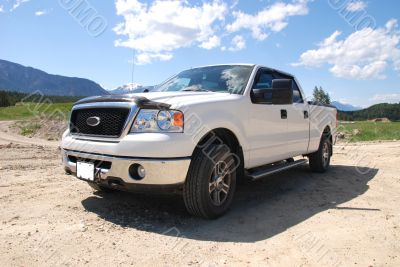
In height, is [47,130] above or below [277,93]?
below

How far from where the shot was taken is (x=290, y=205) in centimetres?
459

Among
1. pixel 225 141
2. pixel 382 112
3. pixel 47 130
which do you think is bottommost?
pixel 47 130

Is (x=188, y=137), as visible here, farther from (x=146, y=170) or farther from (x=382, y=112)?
(x=382, y=112)

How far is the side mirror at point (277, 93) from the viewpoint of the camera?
422cm

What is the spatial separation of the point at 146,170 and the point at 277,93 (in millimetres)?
1881

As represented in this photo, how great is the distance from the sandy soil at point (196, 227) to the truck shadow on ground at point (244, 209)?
0.01 m

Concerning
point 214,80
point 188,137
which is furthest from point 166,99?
point 214,80

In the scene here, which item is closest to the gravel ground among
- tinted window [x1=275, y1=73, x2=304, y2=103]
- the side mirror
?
the side mirror

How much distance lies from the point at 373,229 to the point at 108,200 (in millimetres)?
3048

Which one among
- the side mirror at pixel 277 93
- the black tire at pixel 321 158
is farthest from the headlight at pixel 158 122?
the black tire at pixel 321 158

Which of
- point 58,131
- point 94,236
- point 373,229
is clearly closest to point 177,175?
point 94,236

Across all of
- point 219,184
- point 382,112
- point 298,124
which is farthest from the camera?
point 382,112

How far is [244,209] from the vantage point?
4.36m

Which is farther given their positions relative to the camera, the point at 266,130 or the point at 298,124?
the point at 298,124
